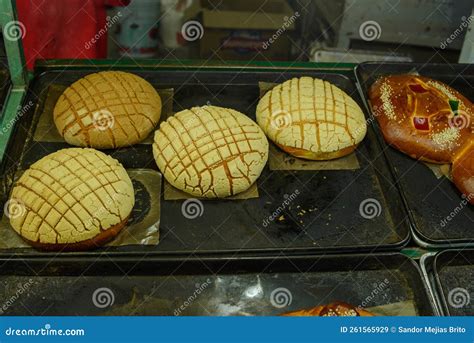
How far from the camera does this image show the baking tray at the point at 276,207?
8.05 ft

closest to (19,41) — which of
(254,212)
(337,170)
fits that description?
(254,212)

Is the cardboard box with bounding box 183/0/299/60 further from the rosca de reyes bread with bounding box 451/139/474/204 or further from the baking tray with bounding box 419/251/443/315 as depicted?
the baking tray with bounding box 419/251/443/315

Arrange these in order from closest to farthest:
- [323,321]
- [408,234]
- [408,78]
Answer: [323,321] < [408,234] < [408,78]

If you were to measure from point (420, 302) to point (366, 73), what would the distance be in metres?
1.55

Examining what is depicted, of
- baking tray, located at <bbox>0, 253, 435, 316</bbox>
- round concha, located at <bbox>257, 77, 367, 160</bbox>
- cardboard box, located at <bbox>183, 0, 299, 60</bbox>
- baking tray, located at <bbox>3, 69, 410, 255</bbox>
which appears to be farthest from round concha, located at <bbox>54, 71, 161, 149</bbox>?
cardboard box, located at <bbox>183, 0, 299, 60</bbox>

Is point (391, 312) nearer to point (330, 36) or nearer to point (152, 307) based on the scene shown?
point (152, 307)

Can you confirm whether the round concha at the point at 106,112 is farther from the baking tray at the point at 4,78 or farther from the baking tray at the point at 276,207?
the baking tray at the point at 4,78

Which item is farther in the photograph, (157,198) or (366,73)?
(366,73)

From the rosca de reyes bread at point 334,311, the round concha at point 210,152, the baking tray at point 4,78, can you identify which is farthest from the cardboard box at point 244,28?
the rosca de reyes bread at point 334,311

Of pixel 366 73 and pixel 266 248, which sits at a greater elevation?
pixel 366 73

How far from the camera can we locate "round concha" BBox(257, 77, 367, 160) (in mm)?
2811

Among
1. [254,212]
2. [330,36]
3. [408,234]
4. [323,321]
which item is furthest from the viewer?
[330,36]

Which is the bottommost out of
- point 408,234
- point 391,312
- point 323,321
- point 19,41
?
point 19,41

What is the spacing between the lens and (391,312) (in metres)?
2.30
